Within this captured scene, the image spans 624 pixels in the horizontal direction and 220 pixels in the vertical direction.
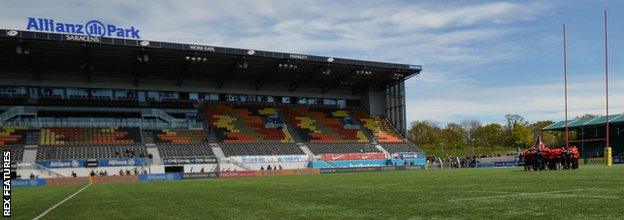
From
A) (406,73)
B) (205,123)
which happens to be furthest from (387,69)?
(205,123)

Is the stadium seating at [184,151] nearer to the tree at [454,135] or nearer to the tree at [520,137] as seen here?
the tree at [454,135]

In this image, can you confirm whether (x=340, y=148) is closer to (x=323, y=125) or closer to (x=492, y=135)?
(x=323, y=125)

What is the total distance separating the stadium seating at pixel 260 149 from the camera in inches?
2358

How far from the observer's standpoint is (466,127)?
140500 millimetres

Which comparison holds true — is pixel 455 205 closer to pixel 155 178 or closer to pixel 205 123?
pixel 155 178

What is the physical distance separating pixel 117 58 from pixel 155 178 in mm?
15065

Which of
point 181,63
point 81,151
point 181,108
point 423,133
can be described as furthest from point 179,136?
point 423,133

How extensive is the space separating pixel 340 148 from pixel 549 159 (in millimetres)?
35886

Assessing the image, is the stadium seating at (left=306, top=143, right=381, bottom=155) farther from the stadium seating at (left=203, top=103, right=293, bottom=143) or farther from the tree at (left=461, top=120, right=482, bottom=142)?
the tree at (left=461, top=120, right=482, bottom=142)

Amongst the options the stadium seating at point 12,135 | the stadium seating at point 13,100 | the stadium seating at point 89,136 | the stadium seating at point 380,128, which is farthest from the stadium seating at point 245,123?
the stadium seating at point 12,135

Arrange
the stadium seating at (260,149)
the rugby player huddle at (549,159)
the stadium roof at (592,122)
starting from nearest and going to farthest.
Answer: the rugby player huddle at (549,159)
the stadium seating at (260,149)
the stadium roof at (592,122)

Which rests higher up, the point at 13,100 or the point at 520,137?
the point at 13,100

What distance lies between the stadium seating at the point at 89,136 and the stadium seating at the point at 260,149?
30.7ft

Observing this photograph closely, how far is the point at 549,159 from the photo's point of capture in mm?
31641
